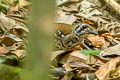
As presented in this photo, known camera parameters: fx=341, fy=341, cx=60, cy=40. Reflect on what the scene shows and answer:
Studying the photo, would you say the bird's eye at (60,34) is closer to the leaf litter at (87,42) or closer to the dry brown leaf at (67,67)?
the leaf litter at (87,42)

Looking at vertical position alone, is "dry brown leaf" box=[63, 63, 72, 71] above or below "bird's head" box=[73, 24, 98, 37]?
below

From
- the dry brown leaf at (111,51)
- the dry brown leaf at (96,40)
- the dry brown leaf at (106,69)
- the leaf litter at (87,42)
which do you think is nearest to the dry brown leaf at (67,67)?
the leaf litter at (87,42)

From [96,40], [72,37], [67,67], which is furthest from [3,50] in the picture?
[96,40]

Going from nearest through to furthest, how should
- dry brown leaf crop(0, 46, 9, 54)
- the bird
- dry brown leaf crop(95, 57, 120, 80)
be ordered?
dry brown leaf crop(95, 57, 120, 80) < dry brown leaf crop(0, 46, 9, 54) < the bird

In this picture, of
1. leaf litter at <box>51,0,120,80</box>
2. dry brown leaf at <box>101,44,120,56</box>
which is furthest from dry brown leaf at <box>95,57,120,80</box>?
dry brown leaf at <box>101,44,120,56</box>

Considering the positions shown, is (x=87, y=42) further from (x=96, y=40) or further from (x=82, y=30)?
(x=82, y=30)

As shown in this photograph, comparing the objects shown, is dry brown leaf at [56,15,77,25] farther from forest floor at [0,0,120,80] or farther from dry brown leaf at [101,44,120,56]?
dry brown leaf at [101,44,120,56]
